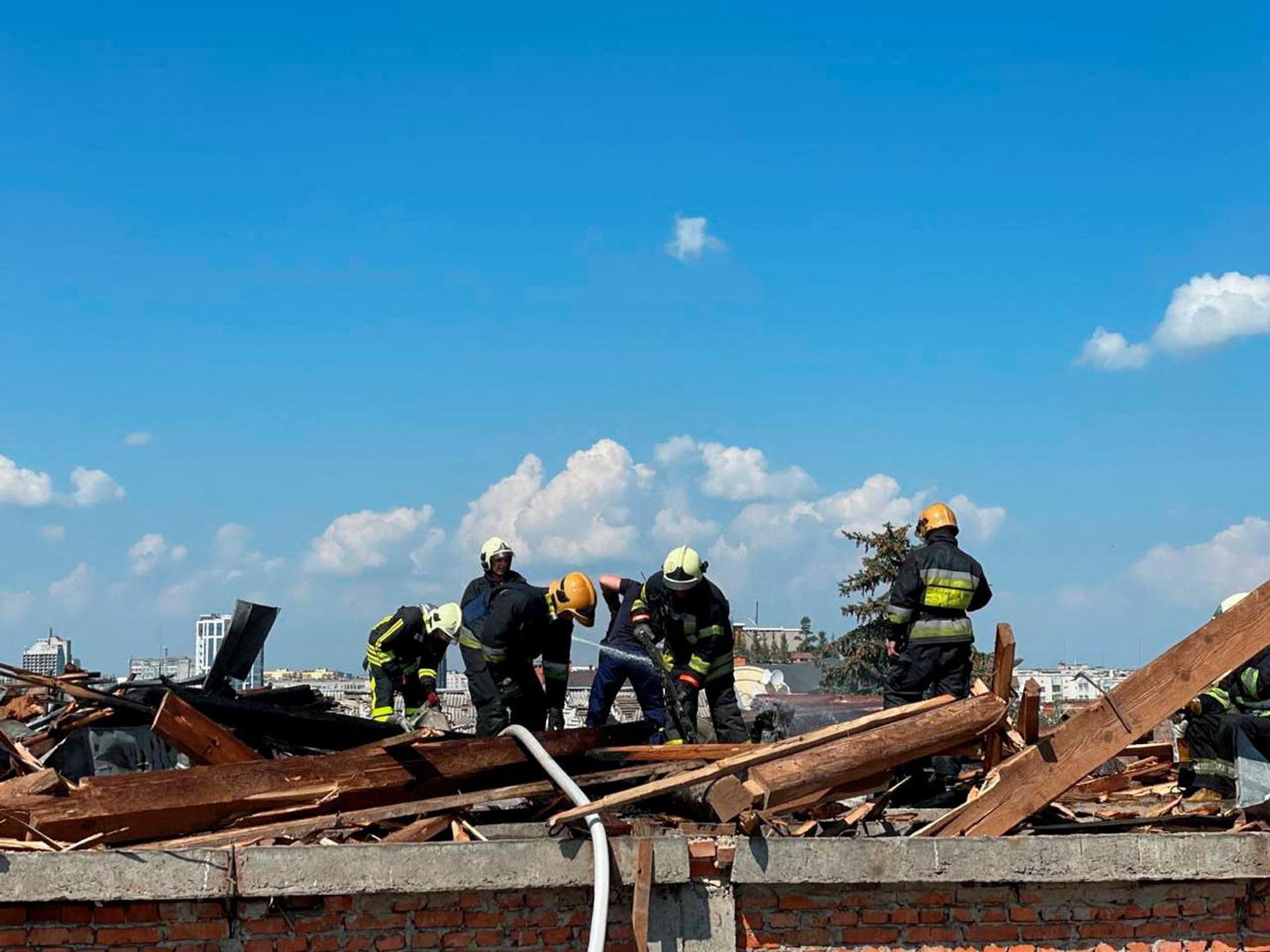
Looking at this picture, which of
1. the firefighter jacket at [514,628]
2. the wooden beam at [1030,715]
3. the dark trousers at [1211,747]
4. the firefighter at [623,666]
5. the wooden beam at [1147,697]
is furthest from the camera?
the firefighter at [623,666]

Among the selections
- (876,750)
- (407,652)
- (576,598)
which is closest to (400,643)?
(407,652)

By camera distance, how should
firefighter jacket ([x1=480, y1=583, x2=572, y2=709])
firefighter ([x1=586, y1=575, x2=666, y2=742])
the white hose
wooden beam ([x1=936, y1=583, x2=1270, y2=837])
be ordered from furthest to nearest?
1. firefighter ([x1=586, y1=575, x2=666, y2=742])
2. firefighter jacket ([x1=480, y1=583, x2=572, y2=709])
3. wooden beam ([x1=936, y1=583, x2=1270, y2=837])
4. the white hose

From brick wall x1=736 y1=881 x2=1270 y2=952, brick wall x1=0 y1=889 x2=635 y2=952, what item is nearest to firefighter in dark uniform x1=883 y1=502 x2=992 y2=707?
brick wall x1=736 y1=881 x2=1270 y2=952

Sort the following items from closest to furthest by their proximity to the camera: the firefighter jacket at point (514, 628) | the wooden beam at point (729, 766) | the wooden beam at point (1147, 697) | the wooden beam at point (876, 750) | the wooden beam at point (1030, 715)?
the wooden beam at point (729, 766) → the wooden beam at point (876, 750) → the wooden beam at point (1147, 697) → the wooden beam at point (1030, 715) → the firefighter jacket at point (514, 628)

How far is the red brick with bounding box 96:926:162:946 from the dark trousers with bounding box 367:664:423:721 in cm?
583

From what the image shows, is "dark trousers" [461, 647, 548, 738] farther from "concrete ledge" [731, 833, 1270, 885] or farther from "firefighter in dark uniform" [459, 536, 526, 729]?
"concrete ledge" [731, 833, 1270, 885]

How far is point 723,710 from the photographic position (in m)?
9.55

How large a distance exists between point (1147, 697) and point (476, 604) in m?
4.82

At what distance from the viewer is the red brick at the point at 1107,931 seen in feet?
22.0

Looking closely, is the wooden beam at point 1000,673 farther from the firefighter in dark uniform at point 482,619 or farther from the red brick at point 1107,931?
the firefighter in dark uniform at point 482,619

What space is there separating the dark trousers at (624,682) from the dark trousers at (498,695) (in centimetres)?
118

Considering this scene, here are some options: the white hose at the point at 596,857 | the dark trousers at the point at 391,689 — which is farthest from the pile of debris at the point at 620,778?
the dark trousers at the point at 391,689

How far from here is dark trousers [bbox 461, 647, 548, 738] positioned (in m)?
9.90

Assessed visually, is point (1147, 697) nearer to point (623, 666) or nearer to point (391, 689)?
point (623, 666)
